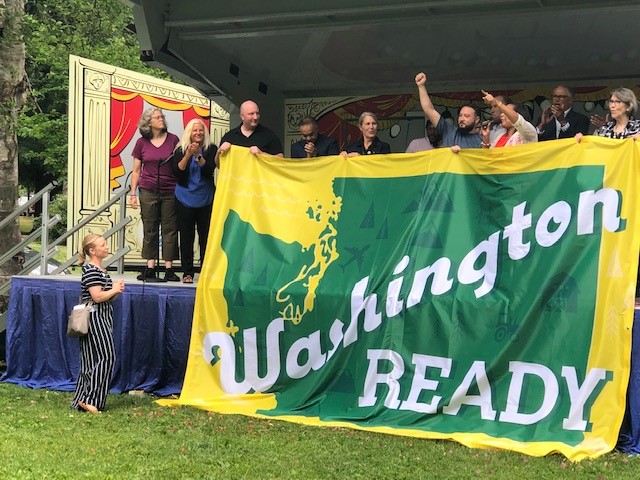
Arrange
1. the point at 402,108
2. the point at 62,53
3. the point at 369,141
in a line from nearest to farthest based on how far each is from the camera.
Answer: the point at 369,141 → the point at 402,108 → the point at 62,53

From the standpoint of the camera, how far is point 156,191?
26.2 ft

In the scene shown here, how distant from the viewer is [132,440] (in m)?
5.73

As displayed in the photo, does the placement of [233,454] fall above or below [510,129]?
below

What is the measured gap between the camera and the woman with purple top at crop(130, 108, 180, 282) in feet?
26.1

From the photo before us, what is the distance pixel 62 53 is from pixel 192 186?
40.5 ft

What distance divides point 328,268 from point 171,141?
2.39 m

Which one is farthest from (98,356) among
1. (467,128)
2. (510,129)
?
(510,129)

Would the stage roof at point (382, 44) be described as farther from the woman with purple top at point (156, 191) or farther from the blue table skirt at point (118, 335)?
the blue table skirt at point (118, 335)

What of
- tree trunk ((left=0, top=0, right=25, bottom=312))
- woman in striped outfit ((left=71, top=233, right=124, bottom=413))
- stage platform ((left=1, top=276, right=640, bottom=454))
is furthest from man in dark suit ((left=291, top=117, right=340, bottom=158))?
tree trunk ((left=0, top=0, right=25, bottom=312))

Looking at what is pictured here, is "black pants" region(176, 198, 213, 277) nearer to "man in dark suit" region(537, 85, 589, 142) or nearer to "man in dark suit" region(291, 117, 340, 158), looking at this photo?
"man in dark suit" region(291, 117, 340, 158)

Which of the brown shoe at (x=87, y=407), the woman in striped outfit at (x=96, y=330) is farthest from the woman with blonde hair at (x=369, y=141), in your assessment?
the brown shoe at (x=87, y=407)

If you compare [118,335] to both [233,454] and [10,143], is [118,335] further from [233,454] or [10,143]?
[10,143]

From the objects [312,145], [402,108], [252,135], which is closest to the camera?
[252,135]

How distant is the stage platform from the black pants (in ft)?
0.85
